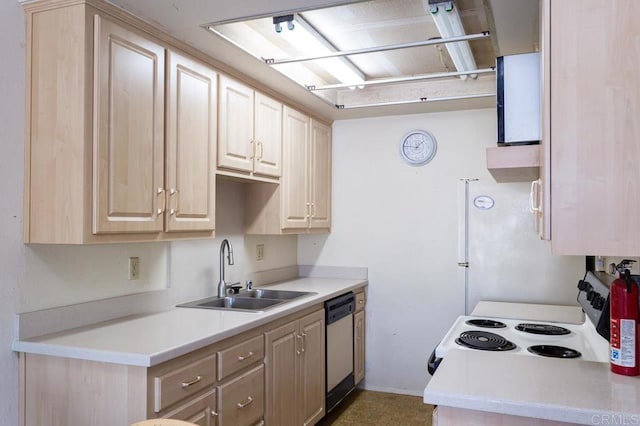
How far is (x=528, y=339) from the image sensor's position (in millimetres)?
2318

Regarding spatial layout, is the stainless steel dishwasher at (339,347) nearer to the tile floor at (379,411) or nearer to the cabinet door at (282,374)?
the tile floor at (379,411)

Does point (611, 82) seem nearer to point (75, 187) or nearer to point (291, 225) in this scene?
point (75, 187)

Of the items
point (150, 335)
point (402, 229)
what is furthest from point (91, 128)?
point (402, 229)

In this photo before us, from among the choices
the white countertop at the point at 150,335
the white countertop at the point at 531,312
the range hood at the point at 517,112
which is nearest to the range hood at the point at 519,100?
the range hood at the point at 517,112

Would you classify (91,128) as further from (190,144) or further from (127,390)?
(127,390)

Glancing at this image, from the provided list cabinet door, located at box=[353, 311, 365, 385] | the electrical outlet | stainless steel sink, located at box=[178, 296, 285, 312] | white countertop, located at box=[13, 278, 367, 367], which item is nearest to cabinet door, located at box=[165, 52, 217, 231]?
the electrical outlet

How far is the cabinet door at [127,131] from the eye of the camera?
197 centimetres

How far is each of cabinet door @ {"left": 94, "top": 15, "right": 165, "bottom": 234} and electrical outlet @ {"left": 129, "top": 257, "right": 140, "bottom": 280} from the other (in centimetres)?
40

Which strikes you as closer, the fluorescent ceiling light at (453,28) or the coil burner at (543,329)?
the fluorescent ceiling light at (453,28)

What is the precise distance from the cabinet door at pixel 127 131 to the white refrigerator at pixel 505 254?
2.29 meters

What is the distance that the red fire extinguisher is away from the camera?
1.55m

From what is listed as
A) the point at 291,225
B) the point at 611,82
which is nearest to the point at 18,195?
the point at 291,225

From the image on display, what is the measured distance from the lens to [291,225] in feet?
11.9

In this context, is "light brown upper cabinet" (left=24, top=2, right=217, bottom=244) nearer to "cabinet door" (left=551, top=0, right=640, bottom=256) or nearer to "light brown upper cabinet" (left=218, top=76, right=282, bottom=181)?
"light brown upper cabinet" (left=218, top=76, right=282, bottom=181)
